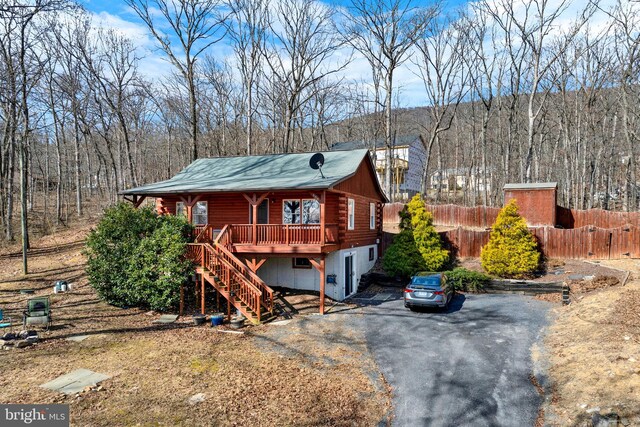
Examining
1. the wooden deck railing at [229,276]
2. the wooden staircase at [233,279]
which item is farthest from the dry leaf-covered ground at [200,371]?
the wooden deck railing at [229,276]

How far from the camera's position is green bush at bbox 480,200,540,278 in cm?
2083

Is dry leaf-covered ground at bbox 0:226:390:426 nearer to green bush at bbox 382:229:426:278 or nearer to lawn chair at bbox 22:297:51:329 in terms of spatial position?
lawn chair at bbox 22:297:51:329

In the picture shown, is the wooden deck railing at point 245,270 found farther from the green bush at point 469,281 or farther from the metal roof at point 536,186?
the metal roof at point 536,186

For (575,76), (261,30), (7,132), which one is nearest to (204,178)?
(7,132)

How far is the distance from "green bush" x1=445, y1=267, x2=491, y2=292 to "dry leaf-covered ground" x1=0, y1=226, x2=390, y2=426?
7547 mm

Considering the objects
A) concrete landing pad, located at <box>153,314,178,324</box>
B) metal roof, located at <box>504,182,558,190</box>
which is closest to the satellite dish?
concrete landing pad, located at <box>153,314,178,324</box>

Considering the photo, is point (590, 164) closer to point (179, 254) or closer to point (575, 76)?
point (575, 76)

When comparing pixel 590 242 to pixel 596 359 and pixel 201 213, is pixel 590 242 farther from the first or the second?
pixel 201 213

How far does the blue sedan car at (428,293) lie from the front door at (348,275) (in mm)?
4161

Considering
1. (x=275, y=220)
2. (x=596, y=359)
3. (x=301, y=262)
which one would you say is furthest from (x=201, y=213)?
(x=596, y=359)

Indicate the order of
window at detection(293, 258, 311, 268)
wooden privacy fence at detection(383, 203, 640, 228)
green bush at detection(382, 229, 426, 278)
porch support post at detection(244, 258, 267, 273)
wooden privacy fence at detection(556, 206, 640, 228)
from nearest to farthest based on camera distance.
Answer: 1. porch support post at detection(244, 258, 267, 273)
2. window at detection(293, 258, 311, 268)
3. green bush at detection(382, 229, 426, 278)
4. wooden privacy fence at detection(556, 206, 640, 228)
5. wooden privacy fence at detection(383, 203, 640, 228)

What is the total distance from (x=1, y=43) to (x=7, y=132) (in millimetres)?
7078

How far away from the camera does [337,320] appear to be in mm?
15945

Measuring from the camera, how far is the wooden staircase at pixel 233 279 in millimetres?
15711
